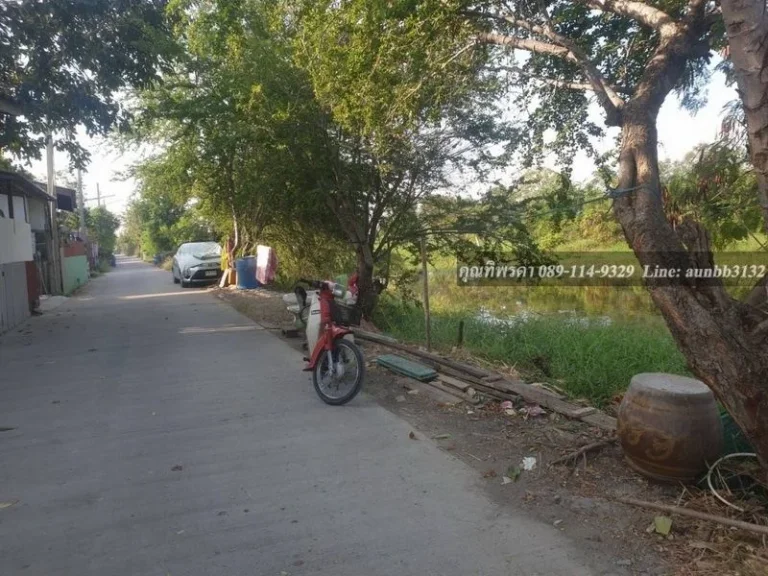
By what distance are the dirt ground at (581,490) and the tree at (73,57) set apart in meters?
7.86

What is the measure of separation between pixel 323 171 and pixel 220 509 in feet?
24.1

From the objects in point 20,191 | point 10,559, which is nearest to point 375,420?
point 10,559

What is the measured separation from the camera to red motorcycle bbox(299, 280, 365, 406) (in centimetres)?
517

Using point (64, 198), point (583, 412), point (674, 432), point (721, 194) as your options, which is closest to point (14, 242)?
point (64, 198)

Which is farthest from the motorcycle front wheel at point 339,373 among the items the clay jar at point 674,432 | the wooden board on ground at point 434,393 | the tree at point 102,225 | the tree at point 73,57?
the tree at point 102,225

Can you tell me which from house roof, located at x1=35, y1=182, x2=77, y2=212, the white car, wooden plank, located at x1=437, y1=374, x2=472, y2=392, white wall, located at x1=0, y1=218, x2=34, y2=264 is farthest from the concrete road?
house roof, located at x1=35, y1=182, x2=77, y2=212

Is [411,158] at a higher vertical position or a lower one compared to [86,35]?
lower

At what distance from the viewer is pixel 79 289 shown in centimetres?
2036

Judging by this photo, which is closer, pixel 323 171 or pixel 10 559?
pixel 10 559

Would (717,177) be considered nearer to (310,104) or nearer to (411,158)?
(411,158)

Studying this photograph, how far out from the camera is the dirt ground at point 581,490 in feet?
8.85

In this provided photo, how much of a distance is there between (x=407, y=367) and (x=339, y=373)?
3.57ft

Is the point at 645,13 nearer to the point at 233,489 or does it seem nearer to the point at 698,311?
the point at 698,311

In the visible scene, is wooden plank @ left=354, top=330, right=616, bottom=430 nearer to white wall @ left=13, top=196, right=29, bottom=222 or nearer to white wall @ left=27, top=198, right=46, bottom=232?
white wall @ left=13, top=196, right=29, bottom=222
